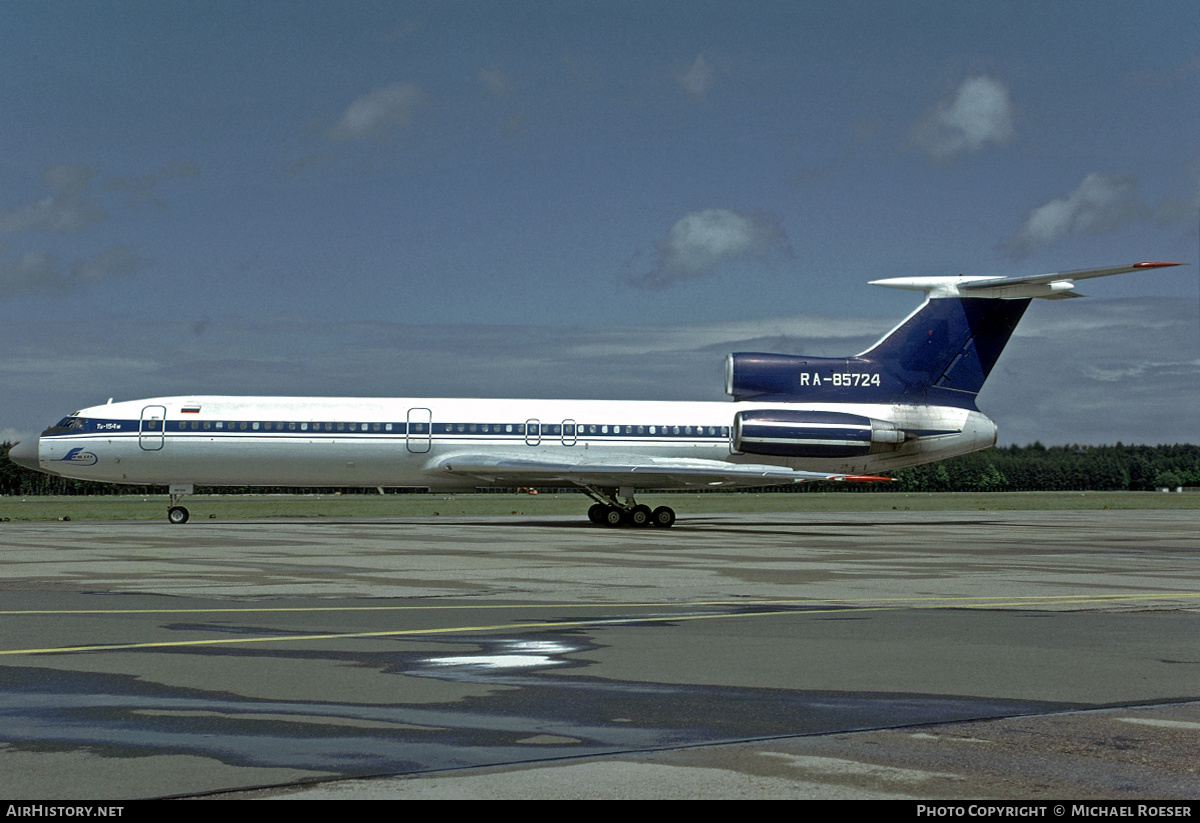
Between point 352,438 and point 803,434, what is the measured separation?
14.4 m

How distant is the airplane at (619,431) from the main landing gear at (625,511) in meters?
0.05

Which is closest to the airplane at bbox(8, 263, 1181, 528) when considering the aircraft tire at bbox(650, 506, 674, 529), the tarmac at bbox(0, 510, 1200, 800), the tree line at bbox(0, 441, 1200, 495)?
the aircraft tire at bbox(650, 506, 674, 529)

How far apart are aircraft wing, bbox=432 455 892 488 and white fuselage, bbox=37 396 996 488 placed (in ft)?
1.99

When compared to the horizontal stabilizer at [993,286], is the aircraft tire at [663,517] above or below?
below

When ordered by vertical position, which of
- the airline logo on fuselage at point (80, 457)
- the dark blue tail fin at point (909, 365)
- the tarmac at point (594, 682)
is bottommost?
the tarmac at point (594, 682)

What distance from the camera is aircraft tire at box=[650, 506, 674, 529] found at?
41188mm

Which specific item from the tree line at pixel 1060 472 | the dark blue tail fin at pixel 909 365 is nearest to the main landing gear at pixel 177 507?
the dark blue tail fin at pixel 909 365

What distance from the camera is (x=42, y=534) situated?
108 feet

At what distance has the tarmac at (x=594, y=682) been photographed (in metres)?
6.84

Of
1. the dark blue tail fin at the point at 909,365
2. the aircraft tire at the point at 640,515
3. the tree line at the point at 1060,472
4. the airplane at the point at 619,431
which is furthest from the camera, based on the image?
the tree line at the point at 1060,472

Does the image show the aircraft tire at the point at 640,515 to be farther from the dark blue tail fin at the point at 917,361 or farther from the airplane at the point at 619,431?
the dark blue tail fin at the point at 917,361

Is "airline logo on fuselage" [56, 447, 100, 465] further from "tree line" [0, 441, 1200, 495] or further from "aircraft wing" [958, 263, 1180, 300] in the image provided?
"tree line" [0, 441, 1200, 495]

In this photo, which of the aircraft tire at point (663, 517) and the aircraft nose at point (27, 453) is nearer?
the aircraft tire at point (663, 517)

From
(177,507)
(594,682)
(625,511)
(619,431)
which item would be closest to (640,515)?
(625,511)
